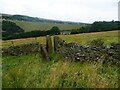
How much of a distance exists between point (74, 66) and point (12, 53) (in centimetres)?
786

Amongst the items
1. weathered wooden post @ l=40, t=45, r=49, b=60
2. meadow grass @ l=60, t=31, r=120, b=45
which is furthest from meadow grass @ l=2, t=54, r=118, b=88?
meadow grass @ l=60, t=31, r=120, b=45

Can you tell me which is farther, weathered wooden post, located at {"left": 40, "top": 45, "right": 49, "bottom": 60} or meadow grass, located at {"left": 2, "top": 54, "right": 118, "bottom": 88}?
weathered wooden post, located at {"left": 40, "top": 45, "right": 49, "bottom": 60}

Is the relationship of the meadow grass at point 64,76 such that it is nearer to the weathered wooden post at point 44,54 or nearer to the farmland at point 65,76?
the farmland at point 65,76

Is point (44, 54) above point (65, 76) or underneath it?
above

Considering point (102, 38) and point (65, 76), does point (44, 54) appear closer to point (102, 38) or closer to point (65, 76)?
point (65, 76)

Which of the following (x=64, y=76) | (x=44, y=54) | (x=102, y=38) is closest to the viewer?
(x=64, y=76)

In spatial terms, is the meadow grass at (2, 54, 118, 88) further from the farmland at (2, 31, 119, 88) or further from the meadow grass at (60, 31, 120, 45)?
the meadow grass at (60, 31, 120, 45)

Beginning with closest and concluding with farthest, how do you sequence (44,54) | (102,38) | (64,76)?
(64,76), (44,54), (102,38)

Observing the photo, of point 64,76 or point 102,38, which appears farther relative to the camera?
point 102,38

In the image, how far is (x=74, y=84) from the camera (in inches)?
323

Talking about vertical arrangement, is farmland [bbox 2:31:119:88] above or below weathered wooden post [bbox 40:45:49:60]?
below

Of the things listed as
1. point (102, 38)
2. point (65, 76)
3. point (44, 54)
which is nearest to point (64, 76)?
point (65, 76)

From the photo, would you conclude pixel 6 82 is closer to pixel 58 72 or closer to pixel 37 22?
pixel 58 72

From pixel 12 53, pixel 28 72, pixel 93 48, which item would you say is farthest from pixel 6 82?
pixel 12 53
